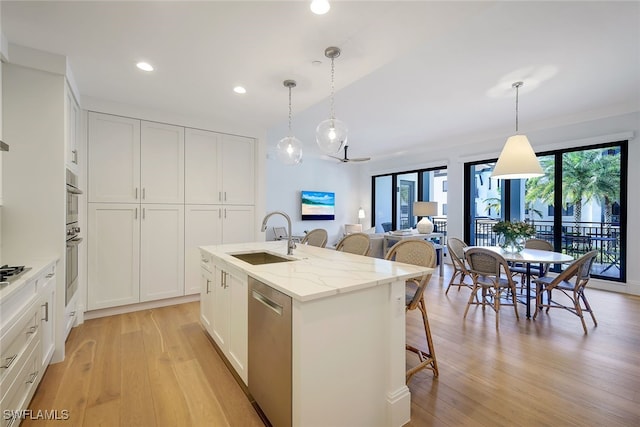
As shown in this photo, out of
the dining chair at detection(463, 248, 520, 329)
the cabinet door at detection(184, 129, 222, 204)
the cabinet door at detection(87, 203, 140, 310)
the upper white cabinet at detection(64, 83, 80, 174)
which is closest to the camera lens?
the upper white cabinet at detection(64, 83, 80, 174)

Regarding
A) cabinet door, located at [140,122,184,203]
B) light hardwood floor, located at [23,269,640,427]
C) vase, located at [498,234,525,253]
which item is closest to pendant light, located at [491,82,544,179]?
vase, located at [498,234,525,253]

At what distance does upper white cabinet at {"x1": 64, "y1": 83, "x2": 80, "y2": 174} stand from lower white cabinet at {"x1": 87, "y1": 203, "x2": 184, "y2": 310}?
→ 2.08 ft

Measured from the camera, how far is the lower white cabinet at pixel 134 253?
10.5 feet

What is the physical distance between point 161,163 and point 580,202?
6322 mm

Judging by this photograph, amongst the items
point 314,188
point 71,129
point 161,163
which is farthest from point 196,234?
point 314,188

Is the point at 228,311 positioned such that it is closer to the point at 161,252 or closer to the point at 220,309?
the point at 220,309

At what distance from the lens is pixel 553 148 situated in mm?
4730

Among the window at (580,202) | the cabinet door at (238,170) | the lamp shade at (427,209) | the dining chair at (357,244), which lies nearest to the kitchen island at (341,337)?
the dining chair at (357,244)

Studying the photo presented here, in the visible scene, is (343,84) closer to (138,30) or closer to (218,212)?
(138,30)

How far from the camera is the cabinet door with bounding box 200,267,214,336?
2.55m

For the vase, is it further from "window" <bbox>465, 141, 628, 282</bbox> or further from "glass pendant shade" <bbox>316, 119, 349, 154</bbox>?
"glass pendant shade" <bbox>316, 119, 349, 154</bbox>

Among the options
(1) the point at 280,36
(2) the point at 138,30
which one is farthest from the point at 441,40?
(2) the point at 138,30

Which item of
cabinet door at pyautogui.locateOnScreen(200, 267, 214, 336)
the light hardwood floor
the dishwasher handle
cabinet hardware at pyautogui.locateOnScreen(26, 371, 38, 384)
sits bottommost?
the light hardwood floor

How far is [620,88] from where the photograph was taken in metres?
3.46
